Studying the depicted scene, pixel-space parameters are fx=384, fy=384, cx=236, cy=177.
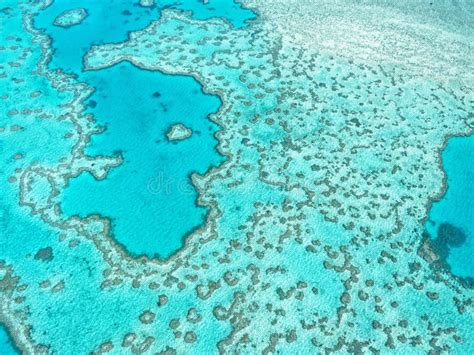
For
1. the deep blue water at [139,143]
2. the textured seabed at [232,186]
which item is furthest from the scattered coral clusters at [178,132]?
the deep blue water at [139,143]

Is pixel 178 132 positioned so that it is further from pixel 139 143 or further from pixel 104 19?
pixel 104 19

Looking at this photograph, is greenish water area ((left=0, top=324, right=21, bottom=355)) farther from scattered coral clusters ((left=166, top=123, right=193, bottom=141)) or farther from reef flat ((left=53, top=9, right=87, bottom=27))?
reef flat ((left=53, top=9, right=87, bottom=27))

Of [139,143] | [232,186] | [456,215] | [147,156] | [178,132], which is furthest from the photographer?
[178,132]

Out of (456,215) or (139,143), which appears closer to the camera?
(456,215)

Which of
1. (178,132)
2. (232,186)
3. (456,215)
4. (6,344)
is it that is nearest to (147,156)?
(178,132)

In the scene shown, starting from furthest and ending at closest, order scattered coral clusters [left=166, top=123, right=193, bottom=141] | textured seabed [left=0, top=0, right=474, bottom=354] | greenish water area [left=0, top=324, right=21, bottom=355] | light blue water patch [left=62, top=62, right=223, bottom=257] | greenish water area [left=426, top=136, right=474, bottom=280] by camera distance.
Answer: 1. scattered coral clusters [left=166, top=123, right=193, bottom=141]
2. light blue water patch [left=62, top=62, right=223, bottom=257]
3. greenish water area [left=426, top=136, right=474, bottom=280]
4. textured seabed [left=0, top=0, right=474, bottom=354]
5. greenish water area [left=0, top=324, right=21, bottom=355]

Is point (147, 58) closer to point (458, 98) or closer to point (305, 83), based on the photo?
point (305, 83)

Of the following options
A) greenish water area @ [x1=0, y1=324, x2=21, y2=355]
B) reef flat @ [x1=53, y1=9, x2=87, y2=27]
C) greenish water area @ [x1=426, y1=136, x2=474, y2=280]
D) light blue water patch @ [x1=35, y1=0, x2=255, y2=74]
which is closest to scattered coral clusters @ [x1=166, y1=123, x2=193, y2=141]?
light blue water patch @ [x1=35, y1=0, x2=255, y2=74]
